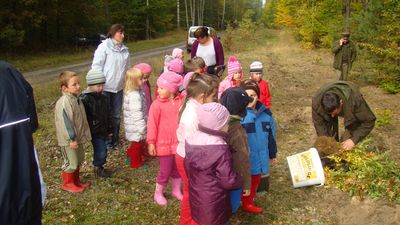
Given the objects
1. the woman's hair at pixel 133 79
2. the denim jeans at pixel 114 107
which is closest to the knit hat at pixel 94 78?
the woman's hair at pixel 133 79

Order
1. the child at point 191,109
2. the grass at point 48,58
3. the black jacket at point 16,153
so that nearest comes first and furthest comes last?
the black jacket at point 16,153
the child at point 191,109
the grass at point 48,58

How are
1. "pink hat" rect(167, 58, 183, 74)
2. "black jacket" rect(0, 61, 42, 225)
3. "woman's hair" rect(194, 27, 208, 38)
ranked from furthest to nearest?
1. "woman's hair" rect(194, 27, 208, 38)
2. "pink hat" rect(167, 58, 183, 74)
3. "black jacket" rect(0, 61, 42, 225)

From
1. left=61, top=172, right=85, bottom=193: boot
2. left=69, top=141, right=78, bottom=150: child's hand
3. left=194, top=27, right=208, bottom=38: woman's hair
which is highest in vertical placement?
left=194, top=27, right=208, bottom=38: woman's hair

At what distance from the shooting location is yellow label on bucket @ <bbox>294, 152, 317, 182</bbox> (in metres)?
4.66

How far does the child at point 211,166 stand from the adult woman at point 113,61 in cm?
301

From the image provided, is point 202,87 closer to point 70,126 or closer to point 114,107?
point 70,126

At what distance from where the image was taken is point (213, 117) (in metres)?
3.08

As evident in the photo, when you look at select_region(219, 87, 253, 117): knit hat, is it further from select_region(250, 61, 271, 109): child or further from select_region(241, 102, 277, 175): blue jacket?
select_region(250, 61, 271, 109): child

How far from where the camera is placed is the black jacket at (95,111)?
4823 millimetres

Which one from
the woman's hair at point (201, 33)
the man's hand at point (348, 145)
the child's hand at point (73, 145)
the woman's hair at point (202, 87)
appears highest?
the woman's hair at point (201, 33)

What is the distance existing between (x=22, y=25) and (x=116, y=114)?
2261 cm

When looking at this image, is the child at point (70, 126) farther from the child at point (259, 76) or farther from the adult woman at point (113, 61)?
the child at point (259, 76)

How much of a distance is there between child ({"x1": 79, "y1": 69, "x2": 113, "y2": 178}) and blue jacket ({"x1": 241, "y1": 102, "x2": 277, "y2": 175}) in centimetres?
193

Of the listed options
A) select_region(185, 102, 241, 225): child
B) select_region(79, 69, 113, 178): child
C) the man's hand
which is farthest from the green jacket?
select_region(185, 102, 241, 225): child
